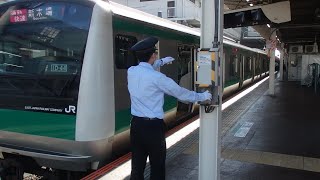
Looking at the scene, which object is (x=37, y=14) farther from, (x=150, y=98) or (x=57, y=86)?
(x=150, y=98)

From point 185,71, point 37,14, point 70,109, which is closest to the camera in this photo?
point 70,109

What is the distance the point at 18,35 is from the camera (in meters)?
5.46

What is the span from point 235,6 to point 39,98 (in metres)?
10.0

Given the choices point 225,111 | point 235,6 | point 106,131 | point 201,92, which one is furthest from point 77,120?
point 235,6

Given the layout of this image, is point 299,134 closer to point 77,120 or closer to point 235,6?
point 77,120

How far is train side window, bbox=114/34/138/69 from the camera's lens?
5.42 m

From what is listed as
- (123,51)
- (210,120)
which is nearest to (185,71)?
(123,51)

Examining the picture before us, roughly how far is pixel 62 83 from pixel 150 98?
6.47 ft

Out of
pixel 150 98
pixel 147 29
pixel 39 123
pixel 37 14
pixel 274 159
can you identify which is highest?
pixel 37 14

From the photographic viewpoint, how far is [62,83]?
497 centimetres

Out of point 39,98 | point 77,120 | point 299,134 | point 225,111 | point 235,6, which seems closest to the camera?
point 77,120

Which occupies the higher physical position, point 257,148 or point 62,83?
point 62,83

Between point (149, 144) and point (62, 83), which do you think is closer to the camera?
point (149, 144)

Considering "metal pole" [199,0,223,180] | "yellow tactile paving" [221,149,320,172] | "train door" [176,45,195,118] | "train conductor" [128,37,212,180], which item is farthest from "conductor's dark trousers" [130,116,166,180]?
"train door" [176,45,195,118]
